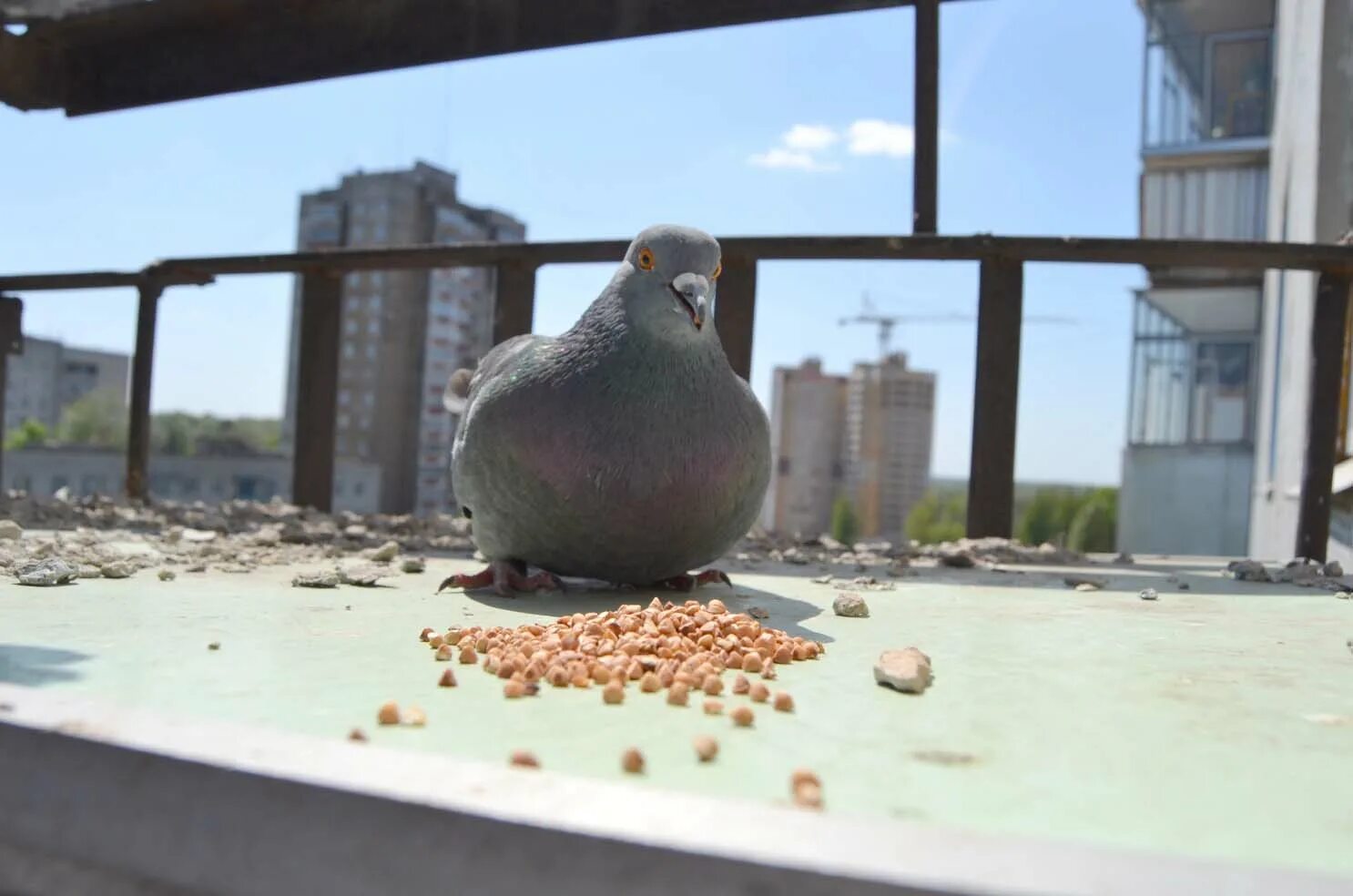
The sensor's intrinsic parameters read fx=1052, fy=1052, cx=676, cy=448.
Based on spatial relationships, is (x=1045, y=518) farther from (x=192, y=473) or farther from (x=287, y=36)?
(x=287, y=36)

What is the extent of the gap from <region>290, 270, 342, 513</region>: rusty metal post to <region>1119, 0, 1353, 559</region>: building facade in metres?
10.6

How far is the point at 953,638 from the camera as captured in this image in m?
2.54

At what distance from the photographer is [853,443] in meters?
58.4

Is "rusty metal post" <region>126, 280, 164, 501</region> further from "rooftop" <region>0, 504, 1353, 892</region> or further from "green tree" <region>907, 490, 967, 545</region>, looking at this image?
"green tree" <region>907, 490, 967, 545</region>

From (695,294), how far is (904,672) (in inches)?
51.4

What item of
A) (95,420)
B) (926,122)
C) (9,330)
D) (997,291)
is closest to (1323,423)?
(997,291)

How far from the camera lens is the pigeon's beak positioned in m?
2.83

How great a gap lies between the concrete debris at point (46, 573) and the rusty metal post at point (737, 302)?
2.93 meters

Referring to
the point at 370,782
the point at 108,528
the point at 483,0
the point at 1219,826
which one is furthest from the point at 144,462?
the point at 1219,826

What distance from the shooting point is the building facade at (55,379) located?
60156 millimetres

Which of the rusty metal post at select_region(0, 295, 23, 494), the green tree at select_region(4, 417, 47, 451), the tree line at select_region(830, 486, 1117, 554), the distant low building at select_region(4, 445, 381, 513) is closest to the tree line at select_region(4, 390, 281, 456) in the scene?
the green tree at select_region(4, 417, 47, 451)

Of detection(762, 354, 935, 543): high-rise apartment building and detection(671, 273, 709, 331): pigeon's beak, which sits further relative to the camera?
detection(762, 354, 935, 543): high-rise apartment building

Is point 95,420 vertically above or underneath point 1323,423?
underneath

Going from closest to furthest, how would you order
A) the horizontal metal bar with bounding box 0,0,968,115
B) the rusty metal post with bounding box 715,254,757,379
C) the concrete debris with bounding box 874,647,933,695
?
the concrete debris with bounding box 874,647,933,695 → the horizontal metal bar with bounding box 0,0,968,115 → the rusty metal post with bounding box 715,254,757,379
